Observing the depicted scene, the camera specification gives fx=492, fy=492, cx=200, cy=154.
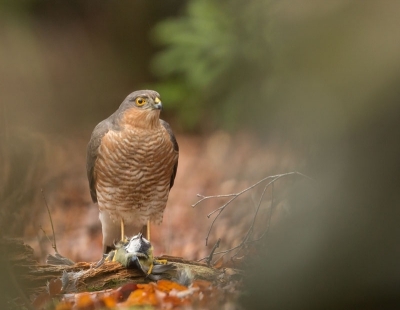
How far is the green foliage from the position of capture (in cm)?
467

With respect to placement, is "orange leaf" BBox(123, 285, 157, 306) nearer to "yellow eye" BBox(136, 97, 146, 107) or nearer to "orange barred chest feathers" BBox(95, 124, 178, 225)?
"orange barred chest feathers" BBox(95, 124, 178, 225)

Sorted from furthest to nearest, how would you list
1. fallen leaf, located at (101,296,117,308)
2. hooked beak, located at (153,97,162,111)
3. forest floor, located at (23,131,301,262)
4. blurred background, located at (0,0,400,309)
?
forest floor, located at (23,131,301,262) → hooked beak, located at (153,97,162,111) → fallen leaf, located at (101,296,117,308) → blurred background, located at (0,0,400,309)

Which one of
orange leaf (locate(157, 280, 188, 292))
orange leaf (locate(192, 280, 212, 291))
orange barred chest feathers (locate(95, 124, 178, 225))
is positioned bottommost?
orange leaf (locate(192, 280, 212, 291))

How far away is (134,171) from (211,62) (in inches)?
97.8

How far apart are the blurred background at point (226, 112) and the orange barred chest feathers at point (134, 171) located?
61cm

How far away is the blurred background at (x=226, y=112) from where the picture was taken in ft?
6.03

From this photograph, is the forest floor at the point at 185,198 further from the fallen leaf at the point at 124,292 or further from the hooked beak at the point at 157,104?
the fallen leaf at the point at 124,292

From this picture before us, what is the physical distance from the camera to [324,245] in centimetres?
188

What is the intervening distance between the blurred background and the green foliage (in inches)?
0.7

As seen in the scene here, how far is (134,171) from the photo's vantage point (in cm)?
321

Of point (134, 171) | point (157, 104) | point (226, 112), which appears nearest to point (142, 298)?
point (134, 171)

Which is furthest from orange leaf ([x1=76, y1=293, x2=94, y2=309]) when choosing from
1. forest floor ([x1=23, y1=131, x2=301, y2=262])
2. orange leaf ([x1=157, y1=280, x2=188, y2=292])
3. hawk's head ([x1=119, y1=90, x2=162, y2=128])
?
forest floor ([x1=23, y1=131, x2=301, y2=262])

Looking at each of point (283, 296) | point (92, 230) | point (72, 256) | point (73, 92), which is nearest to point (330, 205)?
point (283, 296)

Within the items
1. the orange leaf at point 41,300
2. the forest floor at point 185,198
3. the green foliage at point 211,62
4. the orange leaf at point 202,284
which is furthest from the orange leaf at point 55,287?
the green foliage at point 211,62
